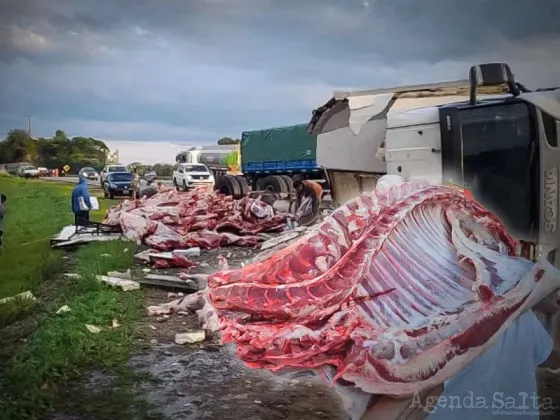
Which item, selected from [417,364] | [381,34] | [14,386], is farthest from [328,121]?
[14,386]

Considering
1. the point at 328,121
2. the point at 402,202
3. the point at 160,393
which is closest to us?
the point at 160,393

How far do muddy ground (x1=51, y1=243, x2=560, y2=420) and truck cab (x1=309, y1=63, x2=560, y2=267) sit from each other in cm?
53

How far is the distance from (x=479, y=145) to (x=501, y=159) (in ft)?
0.25

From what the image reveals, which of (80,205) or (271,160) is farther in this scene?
(80,205)

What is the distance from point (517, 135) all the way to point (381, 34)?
19.1 inches

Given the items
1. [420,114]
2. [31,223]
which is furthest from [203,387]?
[420,114]

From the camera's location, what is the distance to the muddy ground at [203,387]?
65.6 inches

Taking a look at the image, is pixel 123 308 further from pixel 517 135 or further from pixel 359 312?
pixel 517 135

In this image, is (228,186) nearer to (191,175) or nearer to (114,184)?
(191,175)

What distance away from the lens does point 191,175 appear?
6.49 feet

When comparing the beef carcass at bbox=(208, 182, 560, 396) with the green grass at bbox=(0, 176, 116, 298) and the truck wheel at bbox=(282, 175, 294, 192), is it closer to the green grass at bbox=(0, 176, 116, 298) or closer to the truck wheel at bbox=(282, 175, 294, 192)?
the truck wheel at bbox=(282, 175, 294, 192)

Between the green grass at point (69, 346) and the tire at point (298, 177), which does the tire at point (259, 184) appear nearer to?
the tire at point (298, 177)

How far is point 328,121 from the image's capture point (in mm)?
1921

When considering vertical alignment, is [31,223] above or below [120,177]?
below
